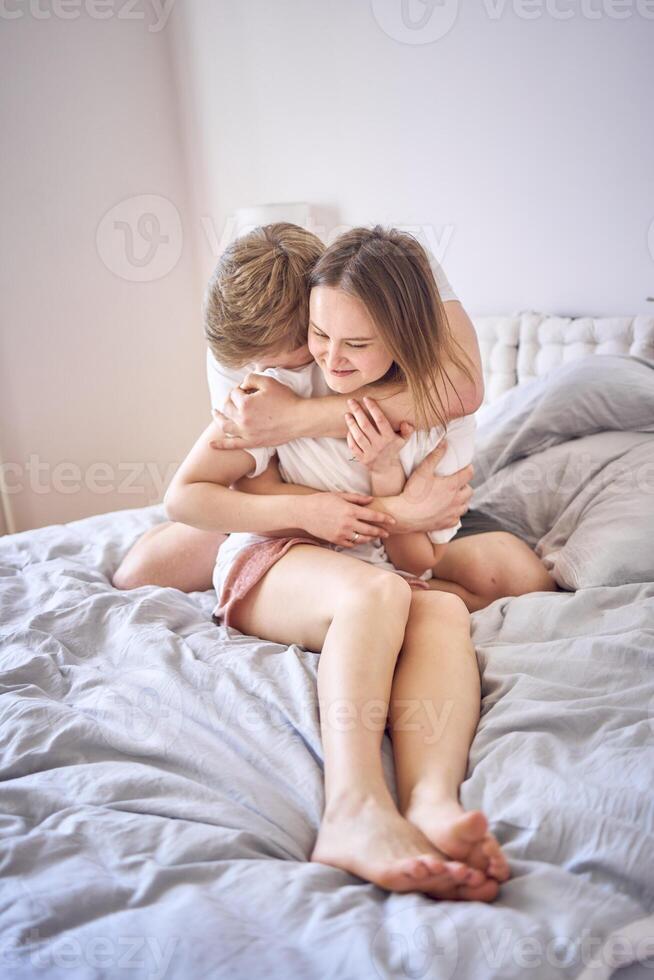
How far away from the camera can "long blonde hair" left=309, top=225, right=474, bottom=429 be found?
1.14 meters

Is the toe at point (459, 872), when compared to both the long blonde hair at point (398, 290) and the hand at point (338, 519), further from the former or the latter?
the long blonde hair at point (398, 290)

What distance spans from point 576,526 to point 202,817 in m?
0.96

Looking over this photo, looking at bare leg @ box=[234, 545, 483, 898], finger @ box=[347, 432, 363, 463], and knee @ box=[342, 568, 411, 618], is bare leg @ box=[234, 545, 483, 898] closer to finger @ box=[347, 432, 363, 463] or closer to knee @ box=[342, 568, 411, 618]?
knee @ box=[342, 568, 411, 618]

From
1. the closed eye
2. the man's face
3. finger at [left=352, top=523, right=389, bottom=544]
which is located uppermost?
the closed eye

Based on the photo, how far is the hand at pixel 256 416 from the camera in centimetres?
130

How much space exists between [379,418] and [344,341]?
15 cm

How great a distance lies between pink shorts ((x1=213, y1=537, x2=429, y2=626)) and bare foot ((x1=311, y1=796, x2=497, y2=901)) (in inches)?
19.0

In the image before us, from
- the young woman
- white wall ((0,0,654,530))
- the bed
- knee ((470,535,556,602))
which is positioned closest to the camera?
the bed

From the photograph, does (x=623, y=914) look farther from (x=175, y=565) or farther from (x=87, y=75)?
(x=87, y=75)

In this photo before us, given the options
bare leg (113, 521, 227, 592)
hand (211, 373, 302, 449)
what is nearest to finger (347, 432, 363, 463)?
hand (211, 373, 302, 449)

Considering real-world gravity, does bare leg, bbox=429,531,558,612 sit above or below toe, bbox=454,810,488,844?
below

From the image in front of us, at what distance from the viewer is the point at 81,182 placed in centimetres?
324

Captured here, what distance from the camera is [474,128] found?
2.30 metres

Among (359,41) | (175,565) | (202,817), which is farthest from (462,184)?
(202,817)
